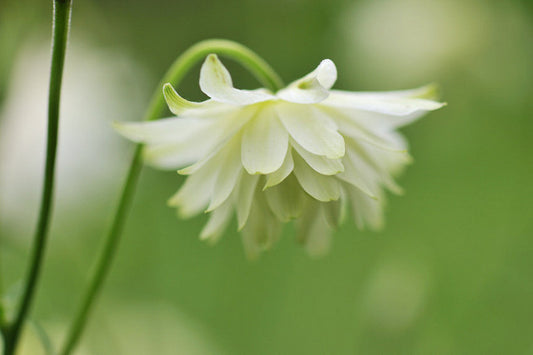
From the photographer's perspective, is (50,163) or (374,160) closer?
(50,163)

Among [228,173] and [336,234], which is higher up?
[228,173]

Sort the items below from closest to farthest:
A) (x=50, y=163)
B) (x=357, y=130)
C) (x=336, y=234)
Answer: (x=50, y=163) → (x=357, y=130) → (x=336, y=234)

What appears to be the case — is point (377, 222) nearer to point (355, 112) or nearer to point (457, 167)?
point (355, 112)

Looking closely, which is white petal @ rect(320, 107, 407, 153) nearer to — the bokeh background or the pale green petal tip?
the pale green petal tip

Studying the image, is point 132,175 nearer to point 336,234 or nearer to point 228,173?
point 228,173

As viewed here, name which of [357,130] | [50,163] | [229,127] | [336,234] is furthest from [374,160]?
[336,234]

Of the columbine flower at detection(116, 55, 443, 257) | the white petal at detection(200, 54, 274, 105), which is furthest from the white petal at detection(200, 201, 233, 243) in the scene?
the white petal at detection(200, 54, 274, 105)
